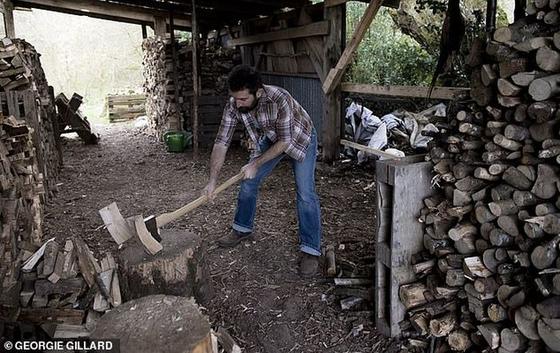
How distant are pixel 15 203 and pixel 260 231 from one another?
6.84 ft

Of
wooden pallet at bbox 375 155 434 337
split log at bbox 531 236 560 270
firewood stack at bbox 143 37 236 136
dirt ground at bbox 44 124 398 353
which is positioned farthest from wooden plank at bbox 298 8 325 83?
split log at bbox 531 236 560 270

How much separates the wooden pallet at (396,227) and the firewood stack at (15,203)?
2191mm

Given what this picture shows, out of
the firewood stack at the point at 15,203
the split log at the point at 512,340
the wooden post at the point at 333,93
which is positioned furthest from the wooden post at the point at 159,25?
the split log at the point at 512,340

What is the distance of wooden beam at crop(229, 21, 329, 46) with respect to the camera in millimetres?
6695

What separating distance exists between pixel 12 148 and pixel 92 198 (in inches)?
76.3

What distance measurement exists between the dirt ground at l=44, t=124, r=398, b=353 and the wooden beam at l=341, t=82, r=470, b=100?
113cm

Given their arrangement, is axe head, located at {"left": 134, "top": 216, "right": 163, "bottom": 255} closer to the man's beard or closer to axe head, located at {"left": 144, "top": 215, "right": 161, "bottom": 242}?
axe head, located at {"left": 144, "top": 215, "right": 161, "bottom": 242}

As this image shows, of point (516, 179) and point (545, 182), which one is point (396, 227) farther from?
point (545, 182)

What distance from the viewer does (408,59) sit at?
26.5 feet

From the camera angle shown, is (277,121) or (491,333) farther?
(277,121)

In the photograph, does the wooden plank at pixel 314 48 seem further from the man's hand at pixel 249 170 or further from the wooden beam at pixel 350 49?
the man's hand at pixel 249 170

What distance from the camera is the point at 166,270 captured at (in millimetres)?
2928

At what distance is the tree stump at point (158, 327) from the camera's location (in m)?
1.85

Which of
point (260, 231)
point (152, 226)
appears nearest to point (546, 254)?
point (152, 226)
